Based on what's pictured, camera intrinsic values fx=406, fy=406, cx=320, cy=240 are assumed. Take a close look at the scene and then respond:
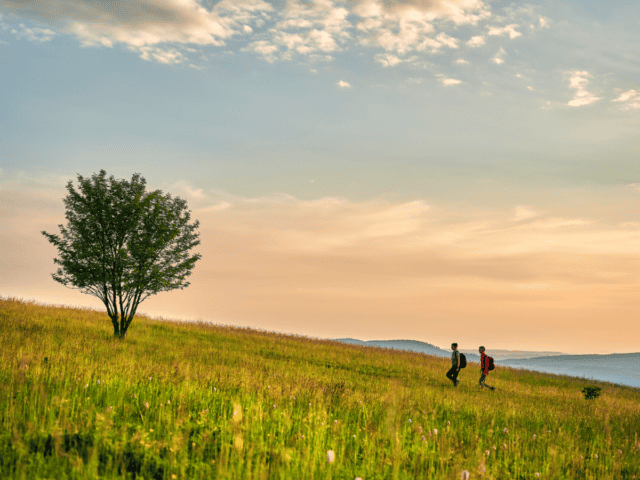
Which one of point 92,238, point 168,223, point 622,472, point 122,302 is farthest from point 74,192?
point 622,472

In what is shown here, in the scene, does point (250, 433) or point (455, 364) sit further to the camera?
point (455, 364)

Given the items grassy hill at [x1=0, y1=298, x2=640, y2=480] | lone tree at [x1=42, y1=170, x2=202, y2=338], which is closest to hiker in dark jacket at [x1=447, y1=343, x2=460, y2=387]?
grassy hill at [x1=0, y1=298, x2=640, y2=480]

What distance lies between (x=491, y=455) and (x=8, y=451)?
21.0 ft

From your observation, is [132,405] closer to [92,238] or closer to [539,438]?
[539,438]

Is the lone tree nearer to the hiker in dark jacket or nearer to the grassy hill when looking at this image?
the grassy hill

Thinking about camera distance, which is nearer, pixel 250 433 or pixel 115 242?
pixel 250 433

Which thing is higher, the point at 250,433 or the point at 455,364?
the point at 250,433

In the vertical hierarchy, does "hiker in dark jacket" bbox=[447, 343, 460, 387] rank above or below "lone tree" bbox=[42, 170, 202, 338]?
below

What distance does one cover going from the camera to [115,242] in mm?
21469

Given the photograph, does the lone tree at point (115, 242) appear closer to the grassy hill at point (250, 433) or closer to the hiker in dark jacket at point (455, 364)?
the grassy hill at point (250, 433)

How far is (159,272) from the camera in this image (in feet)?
71.1

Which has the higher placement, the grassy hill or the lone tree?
the lone tree

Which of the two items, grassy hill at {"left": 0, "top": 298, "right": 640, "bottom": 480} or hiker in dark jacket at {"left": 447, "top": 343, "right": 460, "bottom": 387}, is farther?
hiker in dark jacket at {"left": 447, "top": 343, "right": 460, "bottom": 387}

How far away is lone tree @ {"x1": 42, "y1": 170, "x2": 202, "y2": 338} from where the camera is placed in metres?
20.8
